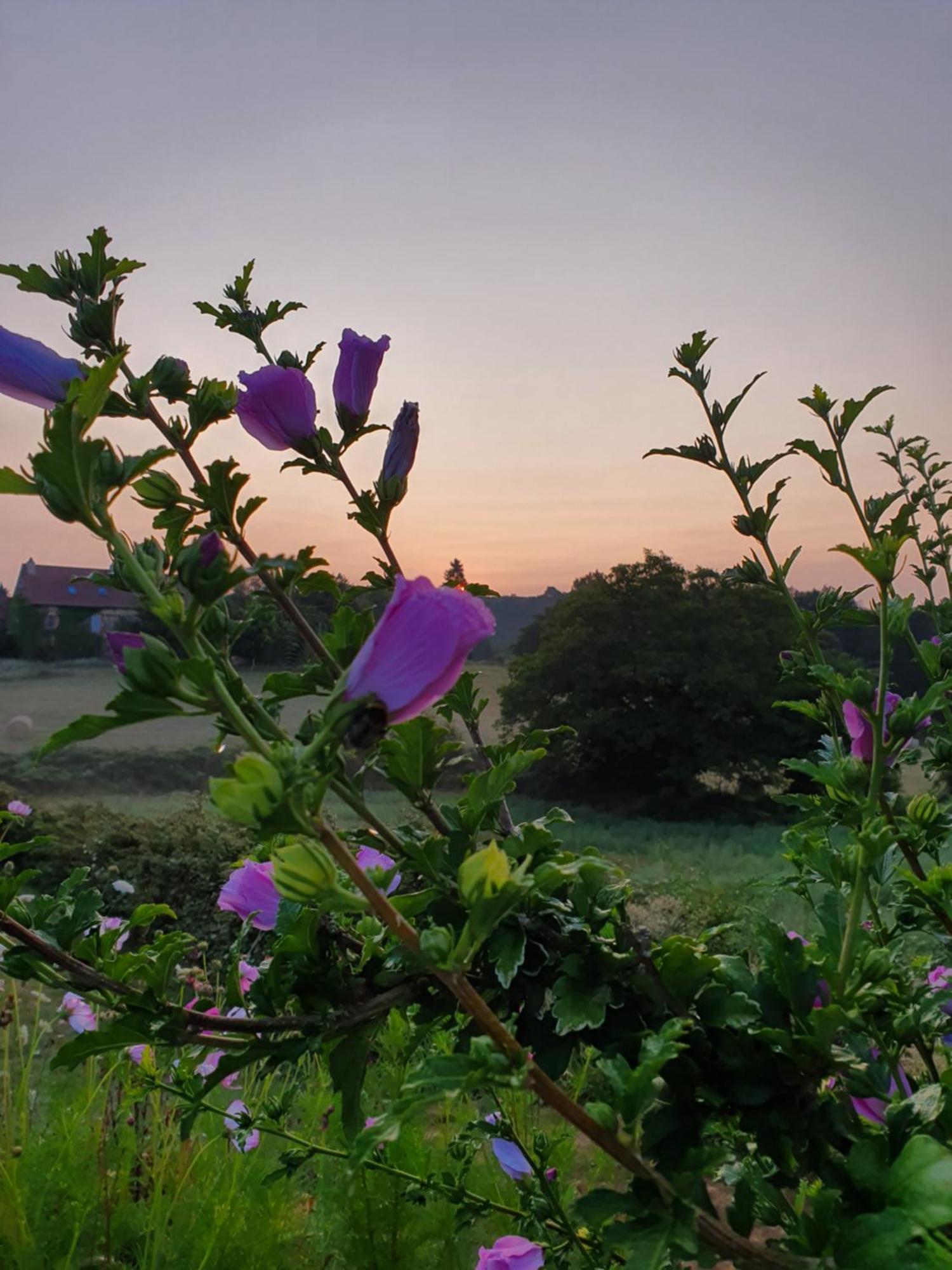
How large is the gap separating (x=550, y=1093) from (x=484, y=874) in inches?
6.6

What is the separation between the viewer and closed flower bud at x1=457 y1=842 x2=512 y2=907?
1.67ft

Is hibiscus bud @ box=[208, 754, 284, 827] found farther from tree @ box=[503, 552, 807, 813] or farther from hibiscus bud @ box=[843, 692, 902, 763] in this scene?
tree @ box=[503, 552, 807, 813]

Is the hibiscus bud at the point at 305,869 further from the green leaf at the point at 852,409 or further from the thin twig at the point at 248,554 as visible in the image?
the green leaf at the point at 852,409

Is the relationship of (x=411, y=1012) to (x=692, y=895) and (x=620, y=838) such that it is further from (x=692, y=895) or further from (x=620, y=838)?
(x=620, y=838)


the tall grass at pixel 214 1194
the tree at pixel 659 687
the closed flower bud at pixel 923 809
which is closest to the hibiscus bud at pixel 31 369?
the closed flower bud at pixel 923 809

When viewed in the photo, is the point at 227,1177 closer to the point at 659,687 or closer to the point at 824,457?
Answer: the point at 824,457

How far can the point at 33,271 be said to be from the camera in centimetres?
100

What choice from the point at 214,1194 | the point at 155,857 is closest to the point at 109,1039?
the point at 214,1194

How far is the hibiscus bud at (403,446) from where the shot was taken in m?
1.00

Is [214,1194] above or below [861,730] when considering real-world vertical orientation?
below

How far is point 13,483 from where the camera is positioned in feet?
1.86

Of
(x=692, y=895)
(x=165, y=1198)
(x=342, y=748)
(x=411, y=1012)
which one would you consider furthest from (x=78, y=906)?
(x=692, y=895)

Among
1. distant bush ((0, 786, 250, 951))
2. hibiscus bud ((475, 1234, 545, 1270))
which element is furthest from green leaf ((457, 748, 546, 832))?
distant bush ((0, 786, 250, 951))

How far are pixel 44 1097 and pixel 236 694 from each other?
3153 mm
